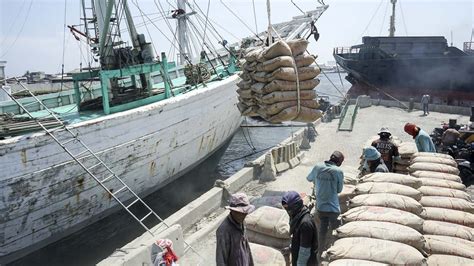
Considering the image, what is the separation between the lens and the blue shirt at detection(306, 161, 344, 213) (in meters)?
4.71

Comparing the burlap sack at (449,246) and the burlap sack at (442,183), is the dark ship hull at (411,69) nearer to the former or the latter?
the burlap sack at (442,183)

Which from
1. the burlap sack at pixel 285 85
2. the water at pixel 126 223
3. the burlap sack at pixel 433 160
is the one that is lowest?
the water at pixel 126 223

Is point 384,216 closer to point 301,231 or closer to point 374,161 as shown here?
point 301,231

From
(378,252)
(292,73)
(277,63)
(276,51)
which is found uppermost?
(276,51)

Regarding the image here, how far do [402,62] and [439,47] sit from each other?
5797mm

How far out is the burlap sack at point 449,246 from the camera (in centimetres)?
396

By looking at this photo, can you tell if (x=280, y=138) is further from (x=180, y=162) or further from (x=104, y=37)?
(x=104, y=37)

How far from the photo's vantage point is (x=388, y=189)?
5035 millimetres

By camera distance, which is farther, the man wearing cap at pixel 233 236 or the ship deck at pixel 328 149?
the ship deck at pixel 328 149

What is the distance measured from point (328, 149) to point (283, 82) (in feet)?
20.7

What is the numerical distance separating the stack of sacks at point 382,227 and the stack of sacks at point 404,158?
6.01 ft

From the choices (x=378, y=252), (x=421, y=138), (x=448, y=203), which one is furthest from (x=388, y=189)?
(x=421, y=138)

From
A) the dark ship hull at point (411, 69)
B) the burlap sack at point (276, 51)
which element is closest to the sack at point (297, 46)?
the burlap sack at point (276, 51)

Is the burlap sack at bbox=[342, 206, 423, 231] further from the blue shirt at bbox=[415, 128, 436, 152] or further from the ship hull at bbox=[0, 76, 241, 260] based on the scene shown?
the ship hull at bbox=[0, 76, 241, 260]
